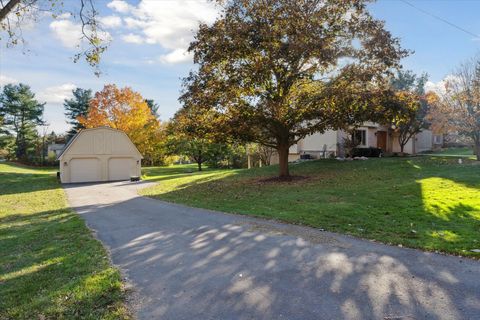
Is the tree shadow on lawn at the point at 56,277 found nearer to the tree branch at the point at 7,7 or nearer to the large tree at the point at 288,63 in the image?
the tree branch at the point at 7,7

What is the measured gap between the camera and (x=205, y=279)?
507cm

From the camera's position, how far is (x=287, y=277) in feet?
16.4

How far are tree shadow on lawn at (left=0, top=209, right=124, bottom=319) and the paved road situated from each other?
383 mm

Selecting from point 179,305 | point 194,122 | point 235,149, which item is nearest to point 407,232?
point 179,305

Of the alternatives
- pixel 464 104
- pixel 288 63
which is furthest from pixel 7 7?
pixel 464 104

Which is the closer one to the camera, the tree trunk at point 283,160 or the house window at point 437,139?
the tree trunk at point 283,160

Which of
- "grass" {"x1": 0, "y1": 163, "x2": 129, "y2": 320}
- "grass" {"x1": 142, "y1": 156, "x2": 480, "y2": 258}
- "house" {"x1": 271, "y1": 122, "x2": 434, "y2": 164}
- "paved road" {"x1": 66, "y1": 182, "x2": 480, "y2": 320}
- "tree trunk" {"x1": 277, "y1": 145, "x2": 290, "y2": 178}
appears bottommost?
"grass" {"x1": 0, "y1": 163, "x2": 129, "y2": 320}

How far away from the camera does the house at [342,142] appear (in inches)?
1129

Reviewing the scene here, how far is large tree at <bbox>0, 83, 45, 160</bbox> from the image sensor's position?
52.4 meters

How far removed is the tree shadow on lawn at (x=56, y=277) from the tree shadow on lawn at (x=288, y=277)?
422 millimetres

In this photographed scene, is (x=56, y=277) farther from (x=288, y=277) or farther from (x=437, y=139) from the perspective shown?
(x=437, y=139)

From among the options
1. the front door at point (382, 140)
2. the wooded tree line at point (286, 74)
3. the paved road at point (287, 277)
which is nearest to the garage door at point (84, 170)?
the wooded tree line at point (286, 74)

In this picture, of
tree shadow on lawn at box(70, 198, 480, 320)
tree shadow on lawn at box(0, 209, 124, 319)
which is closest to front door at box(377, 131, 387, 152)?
tree shadow on lawn at box(70, 198, 480, 320)

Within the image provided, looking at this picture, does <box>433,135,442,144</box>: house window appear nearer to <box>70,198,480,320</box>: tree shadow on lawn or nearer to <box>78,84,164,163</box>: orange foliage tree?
<box>78,84,164,163</box>: orange foliage tree
